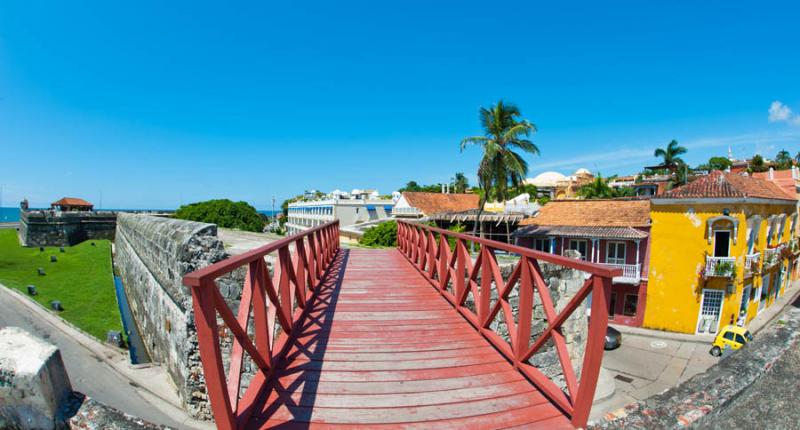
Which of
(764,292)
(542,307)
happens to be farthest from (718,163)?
(542,307)

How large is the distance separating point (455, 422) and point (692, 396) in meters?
1.28

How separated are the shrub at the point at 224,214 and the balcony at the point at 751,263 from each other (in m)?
40.1

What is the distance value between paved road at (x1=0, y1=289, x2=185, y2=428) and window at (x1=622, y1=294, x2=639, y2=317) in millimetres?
20391

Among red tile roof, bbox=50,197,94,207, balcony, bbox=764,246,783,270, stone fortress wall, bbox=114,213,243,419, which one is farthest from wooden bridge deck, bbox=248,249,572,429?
red tile roof, bbox=50,197,94,207

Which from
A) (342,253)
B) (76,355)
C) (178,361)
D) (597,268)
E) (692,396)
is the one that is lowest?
(76,355)

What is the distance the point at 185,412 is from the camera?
4.88 m

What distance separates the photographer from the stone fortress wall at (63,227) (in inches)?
1022

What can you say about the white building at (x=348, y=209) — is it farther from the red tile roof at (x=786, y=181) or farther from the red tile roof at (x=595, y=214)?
the red tile roof at (x=786, y=181)

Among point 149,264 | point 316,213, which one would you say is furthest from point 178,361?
point 316,213

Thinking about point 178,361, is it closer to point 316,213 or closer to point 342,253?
point 342,253

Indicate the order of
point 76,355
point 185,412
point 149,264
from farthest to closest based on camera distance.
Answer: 1. point 76,355
2. point 149,264
3. point 185,412

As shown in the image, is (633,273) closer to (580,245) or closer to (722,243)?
(580,245)

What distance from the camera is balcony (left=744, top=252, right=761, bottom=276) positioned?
16016mm

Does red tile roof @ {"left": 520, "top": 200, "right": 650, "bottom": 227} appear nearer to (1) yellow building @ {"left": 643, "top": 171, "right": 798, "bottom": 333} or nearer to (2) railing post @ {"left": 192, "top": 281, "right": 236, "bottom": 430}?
(1) yellow building @ {"left": 643, "top": 171, "right": 798, "bottom": 333}
